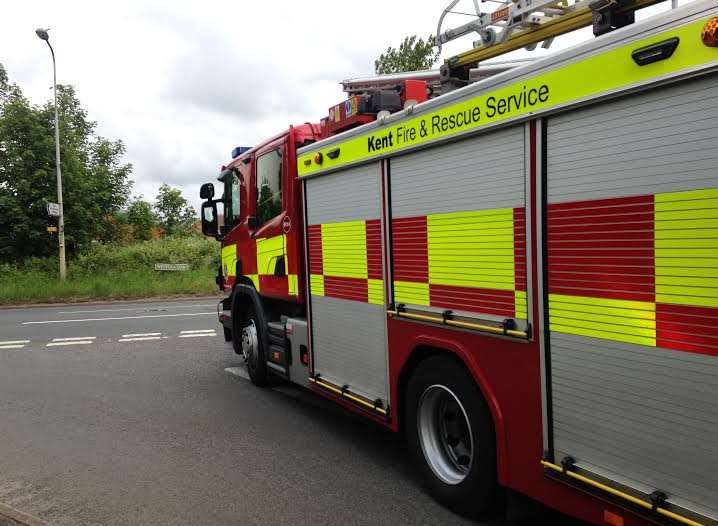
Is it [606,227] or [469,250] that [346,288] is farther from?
[606,227]

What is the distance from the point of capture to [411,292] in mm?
3797

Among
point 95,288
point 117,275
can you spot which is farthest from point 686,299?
point 117,275

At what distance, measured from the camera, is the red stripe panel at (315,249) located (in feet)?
16.4

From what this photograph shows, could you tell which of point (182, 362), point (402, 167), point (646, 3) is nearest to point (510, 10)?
point (646, 3)

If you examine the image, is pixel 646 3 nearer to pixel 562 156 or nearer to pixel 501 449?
pixel 562 156

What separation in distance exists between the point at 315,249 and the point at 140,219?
31.6 meters

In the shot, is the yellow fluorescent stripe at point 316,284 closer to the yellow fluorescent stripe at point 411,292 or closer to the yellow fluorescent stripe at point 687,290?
the yellow fluorescent stripe at point 411,292

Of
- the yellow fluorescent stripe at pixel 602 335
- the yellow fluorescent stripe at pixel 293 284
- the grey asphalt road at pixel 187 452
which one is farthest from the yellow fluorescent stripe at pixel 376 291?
the yellow fluorescent stripe at pixel 602 335

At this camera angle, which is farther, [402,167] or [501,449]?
[402,167]

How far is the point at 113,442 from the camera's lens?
16.7ft

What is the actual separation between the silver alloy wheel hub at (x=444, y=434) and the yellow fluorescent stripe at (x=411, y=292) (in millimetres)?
522

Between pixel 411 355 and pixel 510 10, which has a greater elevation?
pixel 510 10

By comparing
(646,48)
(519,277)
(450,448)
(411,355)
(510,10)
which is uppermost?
(510,10)

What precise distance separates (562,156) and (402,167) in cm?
131
